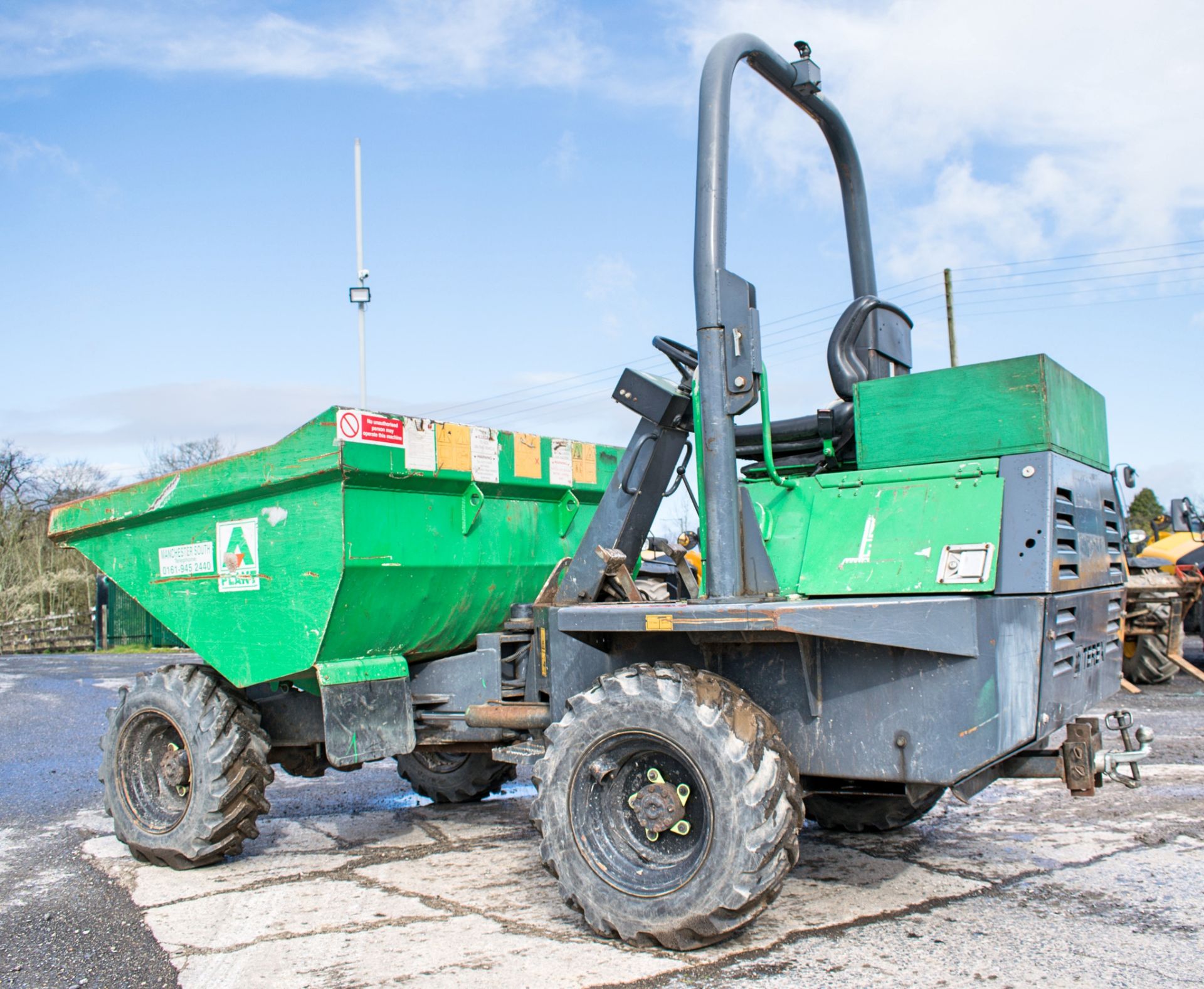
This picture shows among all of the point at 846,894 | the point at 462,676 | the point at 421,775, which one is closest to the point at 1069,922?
the point at 846,894

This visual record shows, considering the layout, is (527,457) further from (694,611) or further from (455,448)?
(694,611)

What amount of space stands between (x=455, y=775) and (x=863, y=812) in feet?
7.84

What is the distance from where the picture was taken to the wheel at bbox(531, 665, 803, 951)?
353cm

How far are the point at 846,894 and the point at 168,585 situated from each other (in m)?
Result: 3.52

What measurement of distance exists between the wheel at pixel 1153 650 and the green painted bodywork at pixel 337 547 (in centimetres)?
784

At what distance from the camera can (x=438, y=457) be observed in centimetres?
502

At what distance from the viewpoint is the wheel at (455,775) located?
637cm

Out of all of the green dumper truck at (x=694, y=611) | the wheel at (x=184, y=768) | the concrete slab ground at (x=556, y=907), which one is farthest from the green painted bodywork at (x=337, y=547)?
the concrete slab ground at (x=556, y=907)

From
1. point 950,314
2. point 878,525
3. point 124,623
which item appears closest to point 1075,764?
point 878,525

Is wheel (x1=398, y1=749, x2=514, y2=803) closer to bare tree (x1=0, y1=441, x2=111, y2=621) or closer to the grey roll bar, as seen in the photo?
the grey roll bar

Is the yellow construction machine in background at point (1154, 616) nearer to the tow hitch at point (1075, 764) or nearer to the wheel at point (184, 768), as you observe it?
the tow hitch at point (1075, 764)

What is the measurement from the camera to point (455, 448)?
16.8ft

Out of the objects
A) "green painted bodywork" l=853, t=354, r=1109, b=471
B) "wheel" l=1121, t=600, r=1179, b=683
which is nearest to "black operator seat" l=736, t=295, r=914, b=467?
"green painted bodywork" l=853, t=354, r=1109, b=471

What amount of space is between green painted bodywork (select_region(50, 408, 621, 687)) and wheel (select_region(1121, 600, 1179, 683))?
7840mm
